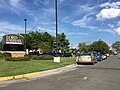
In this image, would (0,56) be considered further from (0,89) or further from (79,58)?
(0,89)

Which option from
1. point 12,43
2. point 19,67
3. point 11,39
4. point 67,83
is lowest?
point 67,83

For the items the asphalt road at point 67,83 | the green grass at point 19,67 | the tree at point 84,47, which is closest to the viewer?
the asphalt road at point 67,83

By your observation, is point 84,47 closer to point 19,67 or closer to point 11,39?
point 11,39

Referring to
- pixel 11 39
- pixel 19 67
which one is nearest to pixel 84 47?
pixel 11 39

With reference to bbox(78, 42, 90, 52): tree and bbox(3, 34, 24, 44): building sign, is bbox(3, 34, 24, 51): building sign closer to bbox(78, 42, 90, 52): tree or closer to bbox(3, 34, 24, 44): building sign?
bbox(3, 34, 24, 44): building sign

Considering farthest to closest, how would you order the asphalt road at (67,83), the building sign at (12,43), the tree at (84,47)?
the tree at (84,47) → the building sign at (12,43) → the asphalt road at (67,83)

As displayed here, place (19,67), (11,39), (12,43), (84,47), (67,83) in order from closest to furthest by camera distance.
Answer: (67,83) < (19,67) < (12,43) < (11,39) < (84,47)

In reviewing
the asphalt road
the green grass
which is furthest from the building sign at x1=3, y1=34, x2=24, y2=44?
the asphalt road

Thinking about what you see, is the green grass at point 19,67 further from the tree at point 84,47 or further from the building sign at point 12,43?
the tree at point 84,47

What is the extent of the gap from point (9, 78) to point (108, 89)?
6328mm

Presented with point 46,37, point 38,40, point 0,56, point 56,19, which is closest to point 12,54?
point 0,56

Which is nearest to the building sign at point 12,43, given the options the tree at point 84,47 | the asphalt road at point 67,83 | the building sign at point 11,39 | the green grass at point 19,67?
the building sign at point 11,39

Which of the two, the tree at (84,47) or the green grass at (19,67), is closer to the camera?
the green grass at (19,67)

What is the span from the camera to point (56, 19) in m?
28.3
